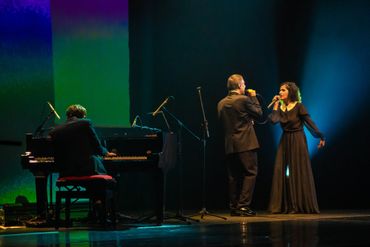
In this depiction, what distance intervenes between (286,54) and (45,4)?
3.49 m

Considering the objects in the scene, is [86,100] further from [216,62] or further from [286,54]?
[286,54]

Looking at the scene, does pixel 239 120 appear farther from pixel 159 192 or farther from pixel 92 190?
pixel 92 190

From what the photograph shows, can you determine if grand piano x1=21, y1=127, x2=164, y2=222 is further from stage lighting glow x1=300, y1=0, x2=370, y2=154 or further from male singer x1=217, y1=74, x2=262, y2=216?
stage lighting glow x1=300, y1=0, x2=370, y2=154

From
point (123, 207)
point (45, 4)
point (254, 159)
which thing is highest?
point (45, 4)

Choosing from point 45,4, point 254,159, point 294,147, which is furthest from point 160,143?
point 45,4

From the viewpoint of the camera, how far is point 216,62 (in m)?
10.0

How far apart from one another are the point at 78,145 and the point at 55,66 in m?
2.19

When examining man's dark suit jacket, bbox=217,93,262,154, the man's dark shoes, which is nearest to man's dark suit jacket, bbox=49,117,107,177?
man's dark suit jacket, bbox=217,93,262,154

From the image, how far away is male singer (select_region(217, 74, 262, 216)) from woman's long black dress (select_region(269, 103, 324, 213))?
0.47 metres

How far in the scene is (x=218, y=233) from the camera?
251 inches

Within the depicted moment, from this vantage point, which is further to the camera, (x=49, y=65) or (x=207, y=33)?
(x=207, y=33)

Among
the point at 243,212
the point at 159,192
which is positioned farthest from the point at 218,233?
the point at 243,212

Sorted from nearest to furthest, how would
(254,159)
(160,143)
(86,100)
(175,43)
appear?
(160,143) < (254,159) < (86,100) < (175,43)

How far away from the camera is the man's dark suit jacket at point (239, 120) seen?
8.51 meters
